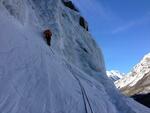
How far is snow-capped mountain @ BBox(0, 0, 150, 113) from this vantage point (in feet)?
40.7

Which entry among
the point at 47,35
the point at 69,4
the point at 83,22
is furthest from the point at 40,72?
the point at 69,4

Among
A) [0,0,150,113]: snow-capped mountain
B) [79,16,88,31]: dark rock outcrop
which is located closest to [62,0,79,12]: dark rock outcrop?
[79,16,88,31]: dark rock outcrop

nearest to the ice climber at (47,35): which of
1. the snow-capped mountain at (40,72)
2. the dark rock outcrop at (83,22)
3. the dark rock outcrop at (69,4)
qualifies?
the snow-capped mountain at (40,72)

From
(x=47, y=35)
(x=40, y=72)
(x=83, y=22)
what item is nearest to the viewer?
(x=40, y=72)

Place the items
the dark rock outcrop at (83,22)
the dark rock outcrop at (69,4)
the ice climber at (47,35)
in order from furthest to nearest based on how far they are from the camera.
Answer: the dark rock outcrop at (69,4) < the dark rock outcrop at (83,22) < the ice climber at (47,35)

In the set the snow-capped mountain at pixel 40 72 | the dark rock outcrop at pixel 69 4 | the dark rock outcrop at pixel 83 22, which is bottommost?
the snow-capped mountain at pixel 40 72

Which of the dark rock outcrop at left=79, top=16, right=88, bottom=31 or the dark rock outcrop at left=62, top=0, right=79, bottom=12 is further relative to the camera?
the dark rock outcrop at left=62, top=0, right=79, bottom=12

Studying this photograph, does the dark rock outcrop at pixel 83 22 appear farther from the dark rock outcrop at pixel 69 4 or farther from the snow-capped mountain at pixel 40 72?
the snow-capped mountain at pixel 40 72

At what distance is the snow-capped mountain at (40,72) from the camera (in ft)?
40.7

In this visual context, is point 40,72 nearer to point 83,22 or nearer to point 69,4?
point 83,22

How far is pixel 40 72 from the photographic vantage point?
49.1 feet

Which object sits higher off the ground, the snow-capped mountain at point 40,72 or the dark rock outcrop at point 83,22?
the dark rock outcrop at point 83,22

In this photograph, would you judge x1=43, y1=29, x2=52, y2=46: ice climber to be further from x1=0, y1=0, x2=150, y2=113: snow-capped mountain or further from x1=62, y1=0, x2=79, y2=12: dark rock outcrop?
x1=62, y1=0, x2=79, y2=12: dark rock outcrop

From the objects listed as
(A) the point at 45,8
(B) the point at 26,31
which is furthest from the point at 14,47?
(A) the point at 45,8
